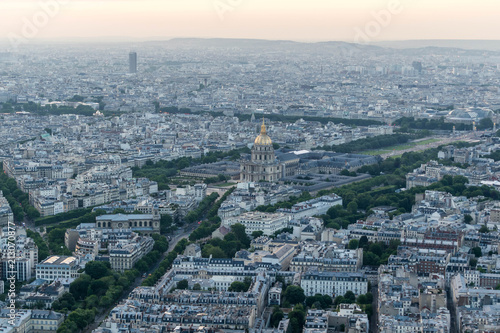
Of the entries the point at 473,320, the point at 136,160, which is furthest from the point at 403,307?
→ the point at 136,160

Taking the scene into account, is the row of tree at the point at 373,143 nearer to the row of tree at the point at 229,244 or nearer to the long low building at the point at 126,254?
the row of tree at the point at 229,244

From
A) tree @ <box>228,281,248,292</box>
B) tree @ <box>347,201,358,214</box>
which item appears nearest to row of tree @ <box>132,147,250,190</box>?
tree @ <box>347,201,358,214</box>

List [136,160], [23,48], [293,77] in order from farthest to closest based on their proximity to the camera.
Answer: [23,48]
[293,77]
[136,160]

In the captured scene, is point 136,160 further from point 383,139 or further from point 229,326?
point 229,326

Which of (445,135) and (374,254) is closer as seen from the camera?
(374,254)

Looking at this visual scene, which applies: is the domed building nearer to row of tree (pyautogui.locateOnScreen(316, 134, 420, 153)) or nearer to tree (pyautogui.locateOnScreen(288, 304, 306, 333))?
row of tree (pyautogui.locateOnScreen(316, 134, 420, 153))

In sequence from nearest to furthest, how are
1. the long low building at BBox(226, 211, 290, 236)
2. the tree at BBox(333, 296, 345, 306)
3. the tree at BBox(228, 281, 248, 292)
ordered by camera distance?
the tree at BBox(333, 296, 345, 306)
the tree at BBox(228, 281, 248, 292)
the long low building at BBox(226, 211, 290, 236)
